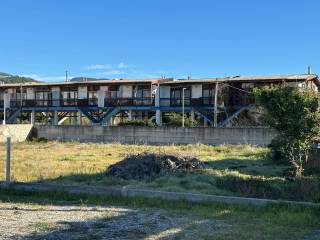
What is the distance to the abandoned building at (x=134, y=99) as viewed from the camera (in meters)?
46.8

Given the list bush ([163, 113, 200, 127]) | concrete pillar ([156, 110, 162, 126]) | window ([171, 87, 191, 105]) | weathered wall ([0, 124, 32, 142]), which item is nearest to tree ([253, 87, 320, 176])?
weathered wall ([0, 124, 32, 142])

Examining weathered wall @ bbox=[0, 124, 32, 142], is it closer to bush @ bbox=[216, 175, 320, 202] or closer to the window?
the window

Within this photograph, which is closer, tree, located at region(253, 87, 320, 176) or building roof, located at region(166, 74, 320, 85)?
tree, located at region(253, 87, 320, 176)

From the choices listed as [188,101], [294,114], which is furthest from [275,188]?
[188,101]

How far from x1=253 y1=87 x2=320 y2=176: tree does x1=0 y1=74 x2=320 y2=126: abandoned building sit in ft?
89.9

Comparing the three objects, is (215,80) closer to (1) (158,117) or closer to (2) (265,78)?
(2) (265,78)

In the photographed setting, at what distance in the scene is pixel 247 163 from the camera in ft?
65.2

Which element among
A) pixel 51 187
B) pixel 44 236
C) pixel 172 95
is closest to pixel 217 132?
pixel 172 95

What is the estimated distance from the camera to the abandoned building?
46.8 m

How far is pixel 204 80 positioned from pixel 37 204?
39.5 meters

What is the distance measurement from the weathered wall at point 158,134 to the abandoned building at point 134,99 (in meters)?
8.56

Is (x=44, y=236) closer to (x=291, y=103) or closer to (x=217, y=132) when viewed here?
(x=291, y=103)

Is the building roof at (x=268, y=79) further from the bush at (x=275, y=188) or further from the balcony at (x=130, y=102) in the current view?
the bush at (x=275, y=188)

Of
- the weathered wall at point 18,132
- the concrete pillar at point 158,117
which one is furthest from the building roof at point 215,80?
the weathered wall at point 18,132
